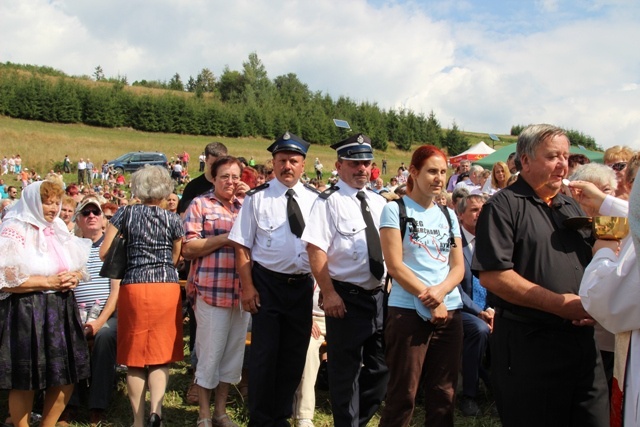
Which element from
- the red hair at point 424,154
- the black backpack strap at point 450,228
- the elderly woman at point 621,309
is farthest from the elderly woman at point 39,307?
the elderly woman at point 621,309

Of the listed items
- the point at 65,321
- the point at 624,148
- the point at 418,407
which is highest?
the point at 624,148

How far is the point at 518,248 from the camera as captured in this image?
2.77 meters

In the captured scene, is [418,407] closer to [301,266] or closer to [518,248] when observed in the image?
[301,266]

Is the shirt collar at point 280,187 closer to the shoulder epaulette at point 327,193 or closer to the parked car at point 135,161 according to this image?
the shoulder epaulette at point 327,193

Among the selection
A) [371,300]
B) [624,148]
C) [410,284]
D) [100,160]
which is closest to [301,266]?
[371,300]

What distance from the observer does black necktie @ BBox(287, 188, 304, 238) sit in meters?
4.13

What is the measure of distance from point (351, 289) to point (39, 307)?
222 cm

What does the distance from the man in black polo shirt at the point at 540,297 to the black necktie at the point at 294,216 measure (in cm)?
159

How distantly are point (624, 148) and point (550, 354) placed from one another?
4140 mm

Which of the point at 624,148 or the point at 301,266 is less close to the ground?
the point at 624,148

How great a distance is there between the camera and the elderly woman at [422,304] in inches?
137

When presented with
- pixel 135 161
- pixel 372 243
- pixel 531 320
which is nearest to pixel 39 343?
pixel 372 243

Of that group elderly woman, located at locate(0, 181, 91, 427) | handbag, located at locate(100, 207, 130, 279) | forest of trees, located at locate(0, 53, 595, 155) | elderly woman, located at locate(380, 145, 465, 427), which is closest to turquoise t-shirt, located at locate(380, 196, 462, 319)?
elderly woman, located at locate(380, 145, 465, 427)

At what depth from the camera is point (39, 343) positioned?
13.2 feet
